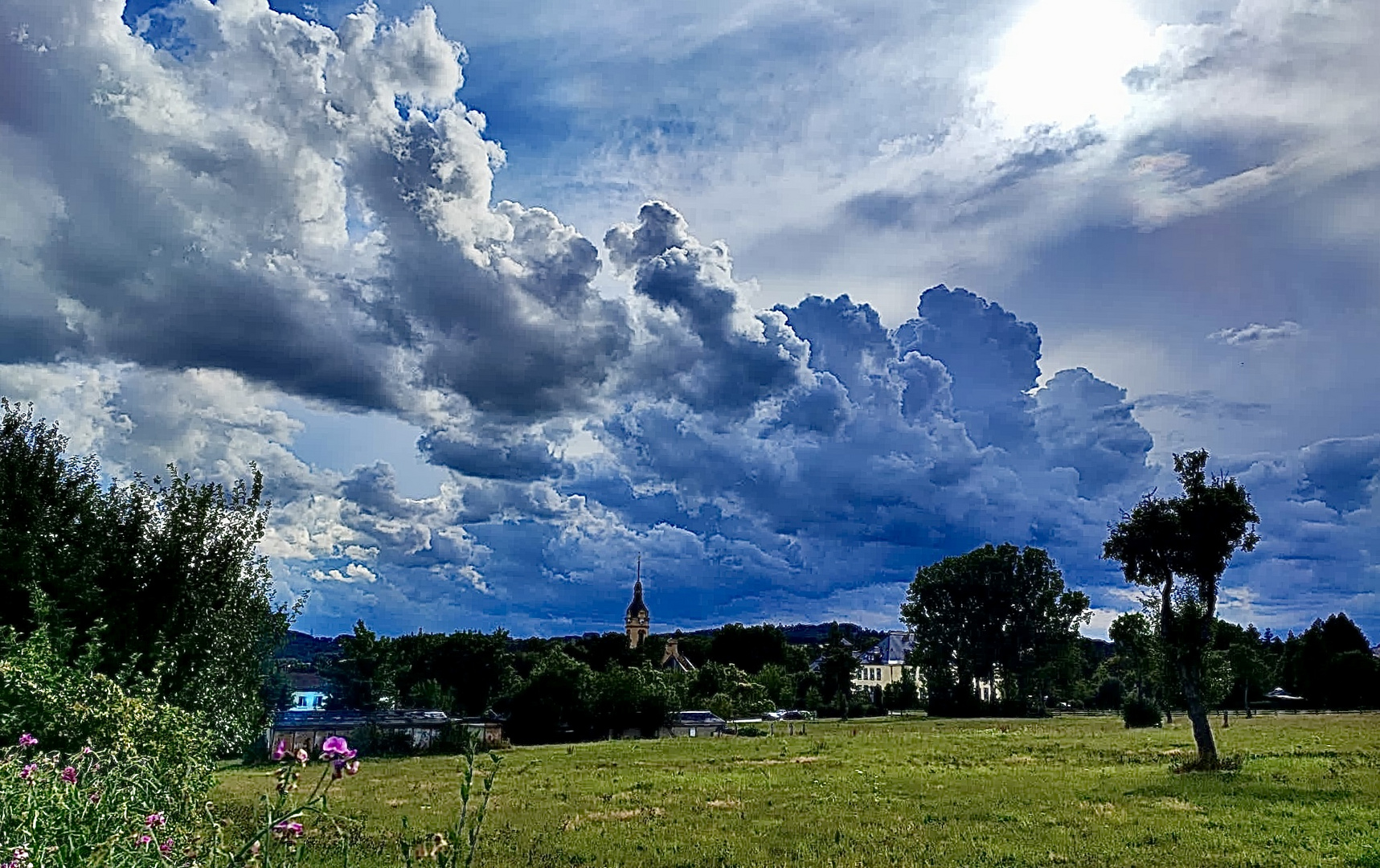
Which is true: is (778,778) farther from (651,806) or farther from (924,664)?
(924,664)

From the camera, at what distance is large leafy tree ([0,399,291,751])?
62.9 feet

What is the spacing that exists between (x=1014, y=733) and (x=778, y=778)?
26813 mm

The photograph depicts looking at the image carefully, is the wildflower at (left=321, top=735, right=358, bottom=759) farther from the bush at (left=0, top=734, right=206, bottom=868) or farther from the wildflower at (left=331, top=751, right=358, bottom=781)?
the bush at (left=0, top=734, right=206, bottom=868)

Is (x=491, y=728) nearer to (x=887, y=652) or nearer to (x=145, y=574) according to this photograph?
(x=145, y=574)

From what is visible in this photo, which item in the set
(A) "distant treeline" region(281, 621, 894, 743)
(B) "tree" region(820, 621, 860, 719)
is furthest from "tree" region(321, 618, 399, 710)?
(B) "tree" region(820, 621, 860, 719)

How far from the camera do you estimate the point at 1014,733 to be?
51.3 meters

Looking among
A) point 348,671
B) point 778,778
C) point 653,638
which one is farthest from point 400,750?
point 653,638

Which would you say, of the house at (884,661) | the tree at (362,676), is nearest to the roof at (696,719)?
the tree at (362,676)

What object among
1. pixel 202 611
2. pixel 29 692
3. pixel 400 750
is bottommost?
pixel 400 750

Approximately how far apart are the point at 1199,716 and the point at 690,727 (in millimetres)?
46609

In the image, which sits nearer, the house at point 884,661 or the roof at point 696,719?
the roof at point 696,719

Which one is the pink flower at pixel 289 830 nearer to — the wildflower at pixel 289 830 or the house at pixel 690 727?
the wildflower at pixel 289 830

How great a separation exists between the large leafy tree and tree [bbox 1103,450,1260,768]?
2563cm

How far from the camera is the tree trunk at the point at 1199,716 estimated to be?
28422 mm
